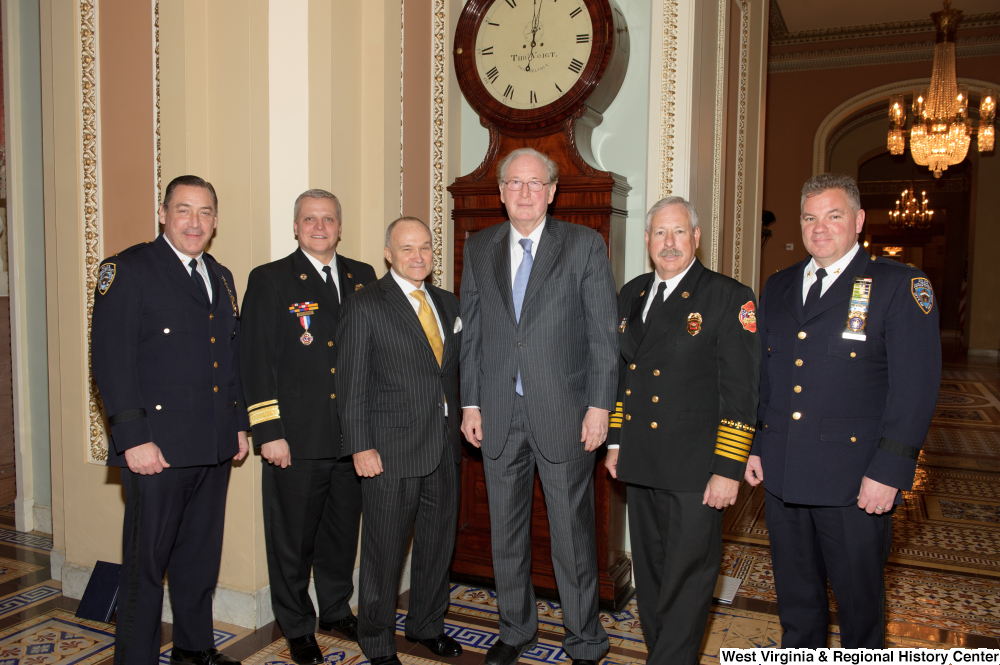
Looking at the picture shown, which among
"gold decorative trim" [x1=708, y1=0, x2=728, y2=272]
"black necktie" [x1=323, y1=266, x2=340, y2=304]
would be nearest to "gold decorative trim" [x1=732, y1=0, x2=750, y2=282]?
"gold decorative trim" [x1=708, y1=0, x2=728, y2=272]

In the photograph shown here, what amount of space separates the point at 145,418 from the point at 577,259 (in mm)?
1473

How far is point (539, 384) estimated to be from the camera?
8.22ft

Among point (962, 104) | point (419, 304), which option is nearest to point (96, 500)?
point (419, 304)

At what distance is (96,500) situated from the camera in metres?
3.31

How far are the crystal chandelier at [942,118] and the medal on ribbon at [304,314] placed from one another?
837cm

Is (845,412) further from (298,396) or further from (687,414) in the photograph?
(298,396)

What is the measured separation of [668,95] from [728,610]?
91.2 inches

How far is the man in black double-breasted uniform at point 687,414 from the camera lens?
2.29 metres

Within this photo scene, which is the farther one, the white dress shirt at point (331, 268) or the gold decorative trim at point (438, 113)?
the gold decorative trim at point (438, 113)

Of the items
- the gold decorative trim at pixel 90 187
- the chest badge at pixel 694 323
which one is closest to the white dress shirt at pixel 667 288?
the chest badge at pixel 694 323

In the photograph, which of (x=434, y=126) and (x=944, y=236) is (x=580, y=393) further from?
(x=944, y=236)

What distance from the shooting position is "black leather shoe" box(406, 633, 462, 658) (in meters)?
2.77

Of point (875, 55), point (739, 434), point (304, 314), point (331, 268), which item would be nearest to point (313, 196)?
point (331, 268)

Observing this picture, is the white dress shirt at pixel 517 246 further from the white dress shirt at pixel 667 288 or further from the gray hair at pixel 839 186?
the gray hair at pixel 839 186
